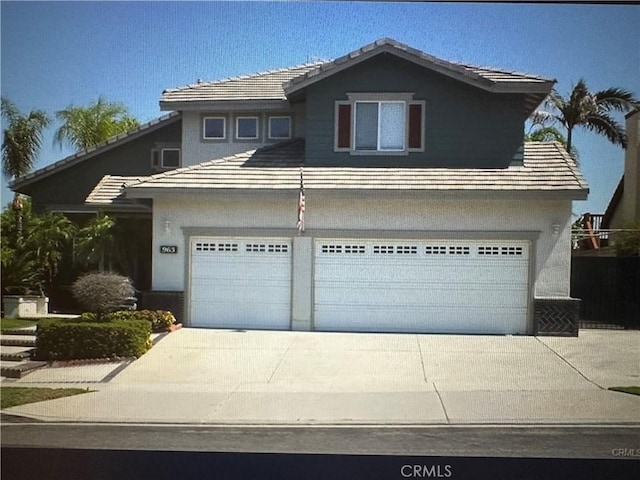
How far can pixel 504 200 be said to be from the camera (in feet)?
18.1

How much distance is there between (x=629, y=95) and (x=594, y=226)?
36.2 inches

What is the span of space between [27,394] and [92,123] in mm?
1860

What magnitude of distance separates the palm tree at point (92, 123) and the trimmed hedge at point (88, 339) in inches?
49.3

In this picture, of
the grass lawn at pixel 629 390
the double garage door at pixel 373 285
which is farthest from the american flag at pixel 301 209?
the grass lawn at pixel 629 390

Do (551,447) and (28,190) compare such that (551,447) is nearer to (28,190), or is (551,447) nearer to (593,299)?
(593,299)

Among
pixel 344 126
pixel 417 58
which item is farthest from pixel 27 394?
pixel 417 58

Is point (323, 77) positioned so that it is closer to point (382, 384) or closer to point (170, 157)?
point (170, 157)

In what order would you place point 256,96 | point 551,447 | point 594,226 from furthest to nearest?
point 256,96, point 594,226, point 551,447

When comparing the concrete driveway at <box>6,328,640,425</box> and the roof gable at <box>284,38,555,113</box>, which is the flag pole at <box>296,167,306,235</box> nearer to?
the roof gable at <box>284,38,555,113</box>

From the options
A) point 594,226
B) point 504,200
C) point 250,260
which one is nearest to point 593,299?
point 594,226

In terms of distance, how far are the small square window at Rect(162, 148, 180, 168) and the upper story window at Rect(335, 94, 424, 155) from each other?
47.8 inches

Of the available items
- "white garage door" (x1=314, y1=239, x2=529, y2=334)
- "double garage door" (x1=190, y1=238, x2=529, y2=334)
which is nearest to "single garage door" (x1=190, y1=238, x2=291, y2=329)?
"double garage door" (x1=190, y1=238, x2=529, y2=334)

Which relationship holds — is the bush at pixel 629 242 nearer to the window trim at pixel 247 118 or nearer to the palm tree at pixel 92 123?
the window trim at pixel 247 118

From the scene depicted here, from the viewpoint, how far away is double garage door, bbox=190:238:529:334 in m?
5.25
